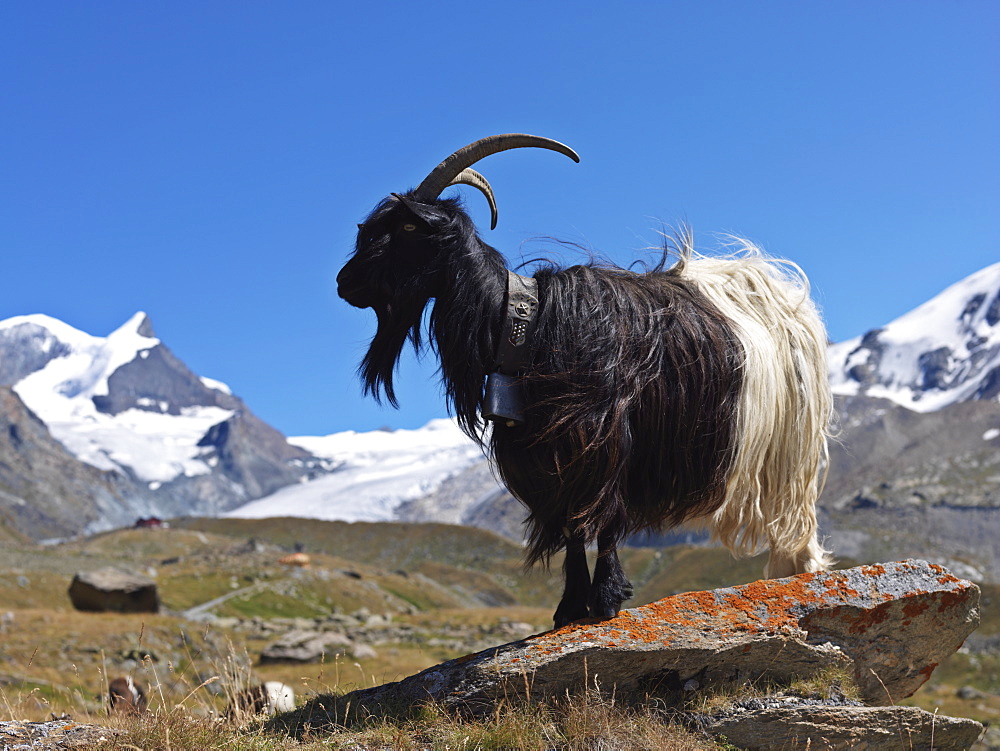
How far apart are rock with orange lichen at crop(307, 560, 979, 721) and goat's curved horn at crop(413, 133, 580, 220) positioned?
3.42 meters

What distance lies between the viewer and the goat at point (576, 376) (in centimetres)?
630

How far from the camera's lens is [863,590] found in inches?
275

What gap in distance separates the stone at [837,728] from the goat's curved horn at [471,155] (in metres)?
4.28

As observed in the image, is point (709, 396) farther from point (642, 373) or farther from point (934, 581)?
point (934, 581)

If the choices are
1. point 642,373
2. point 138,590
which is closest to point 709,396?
point 642,373

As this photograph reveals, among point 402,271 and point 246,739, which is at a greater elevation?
point 402,271

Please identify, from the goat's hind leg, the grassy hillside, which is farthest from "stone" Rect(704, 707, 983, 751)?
the grassy hillside

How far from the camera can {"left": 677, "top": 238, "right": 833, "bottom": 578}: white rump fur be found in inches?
270

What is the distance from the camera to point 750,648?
6.39 metres

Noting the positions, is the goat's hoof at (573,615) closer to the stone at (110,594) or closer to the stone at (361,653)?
the stone at (361,653)

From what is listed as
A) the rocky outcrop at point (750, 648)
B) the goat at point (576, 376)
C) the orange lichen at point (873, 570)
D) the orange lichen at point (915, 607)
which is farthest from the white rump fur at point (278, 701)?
the orange lichen at point (915, 607)

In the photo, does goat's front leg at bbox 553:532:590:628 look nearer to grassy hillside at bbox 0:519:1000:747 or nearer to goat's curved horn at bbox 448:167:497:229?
grassy hillside at bbox 0:519:1000:747

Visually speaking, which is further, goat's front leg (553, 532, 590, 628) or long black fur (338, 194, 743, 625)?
goat's front leg (553, 532, 590, 628)

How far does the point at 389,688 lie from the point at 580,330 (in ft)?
9.69
